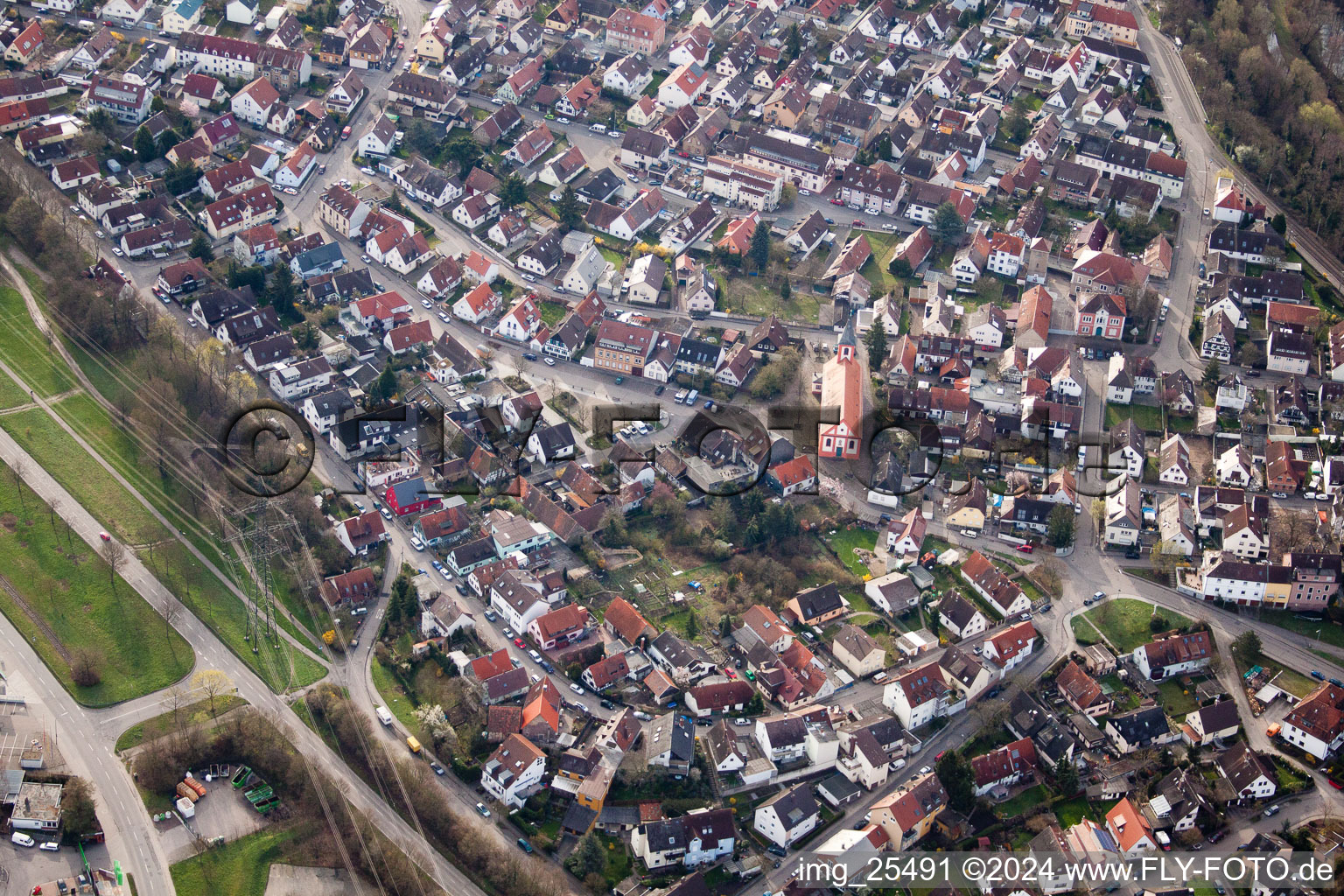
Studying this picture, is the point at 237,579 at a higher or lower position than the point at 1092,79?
lower

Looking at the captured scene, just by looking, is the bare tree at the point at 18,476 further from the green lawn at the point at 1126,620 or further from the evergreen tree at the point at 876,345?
the green lawn at the point at 1126,620

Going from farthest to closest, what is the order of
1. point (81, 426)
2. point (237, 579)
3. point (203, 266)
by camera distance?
1. point (203, 266)
2. point (81, 426)
3. point (237, 579)

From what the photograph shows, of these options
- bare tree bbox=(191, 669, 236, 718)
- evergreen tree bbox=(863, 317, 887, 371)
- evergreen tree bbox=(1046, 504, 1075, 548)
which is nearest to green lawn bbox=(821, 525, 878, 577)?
evergreen tree bbox=(1046, 504, 1075, 548)

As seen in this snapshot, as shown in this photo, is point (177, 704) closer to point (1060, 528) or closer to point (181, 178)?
point (1060, 528)

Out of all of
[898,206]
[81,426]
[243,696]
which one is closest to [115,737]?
[243,696]

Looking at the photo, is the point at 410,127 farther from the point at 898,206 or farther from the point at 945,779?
the point at 945,779

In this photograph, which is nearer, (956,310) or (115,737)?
(115,737)
